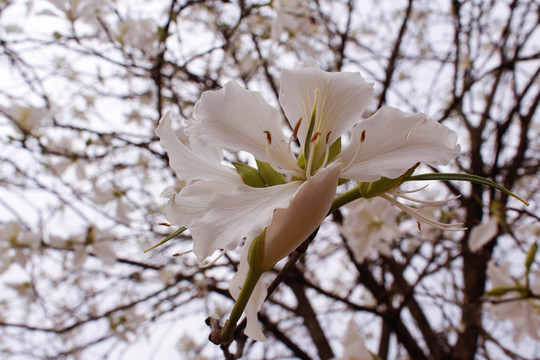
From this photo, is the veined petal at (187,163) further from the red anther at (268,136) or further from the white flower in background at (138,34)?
the white flower in background at (138,34)

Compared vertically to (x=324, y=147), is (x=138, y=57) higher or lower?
higher

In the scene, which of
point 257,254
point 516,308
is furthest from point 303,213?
point 516,308

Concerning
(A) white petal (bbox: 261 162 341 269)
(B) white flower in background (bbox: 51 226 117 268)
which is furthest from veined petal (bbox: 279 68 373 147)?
(B) white flower in background (bbox: 51 226 117 268)

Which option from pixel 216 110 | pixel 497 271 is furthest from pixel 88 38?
pixel 497 271

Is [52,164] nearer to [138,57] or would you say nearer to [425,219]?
[138,57]

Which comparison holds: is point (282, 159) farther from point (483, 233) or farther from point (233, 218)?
point (483, 233)
